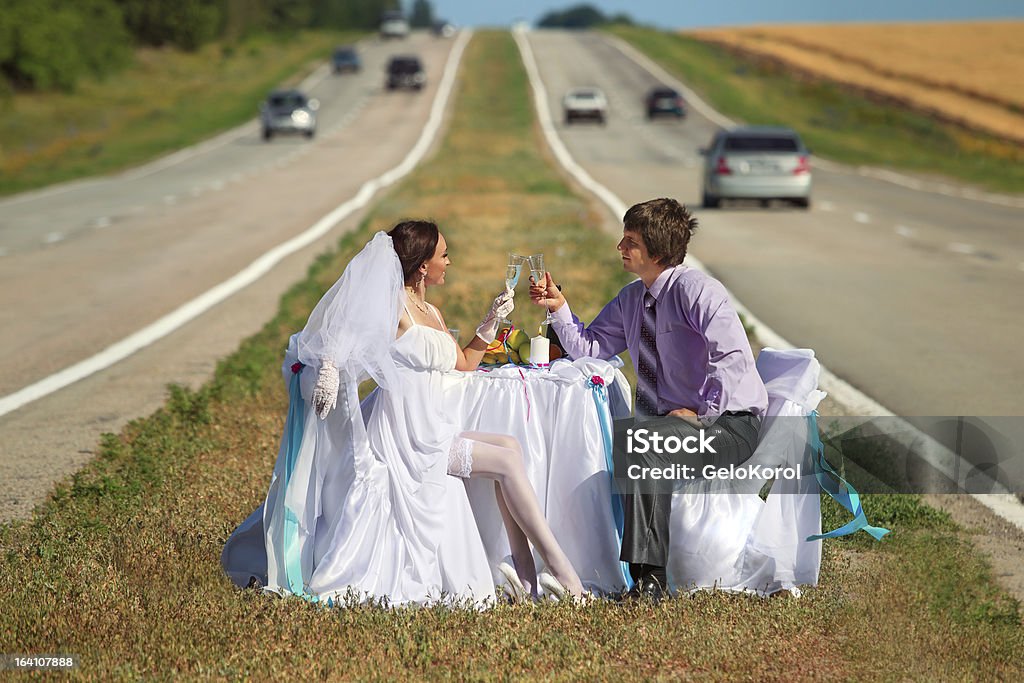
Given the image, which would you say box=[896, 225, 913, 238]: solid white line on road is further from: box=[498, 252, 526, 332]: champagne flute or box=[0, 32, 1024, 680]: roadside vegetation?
box=[498, 252, 526, 332]: champagne flute

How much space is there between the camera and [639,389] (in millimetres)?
6281

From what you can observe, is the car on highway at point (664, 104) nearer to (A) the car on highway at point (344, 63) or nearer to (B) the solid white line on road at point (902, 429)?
(A) the car on highway at point (344, 63)

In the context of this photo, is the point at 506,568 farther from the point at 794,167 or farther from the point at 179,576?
the point at 794,167

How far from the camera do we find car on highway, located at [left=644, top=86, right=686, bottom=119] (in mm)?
66188

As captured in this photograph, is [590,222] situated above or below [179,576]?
below

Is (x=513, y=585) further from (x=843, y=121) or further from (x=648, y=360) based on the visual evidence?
(x=843, y=121)

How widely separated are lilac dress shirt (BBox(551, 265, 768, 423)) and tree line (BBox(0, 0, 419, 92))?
6989 centimetres

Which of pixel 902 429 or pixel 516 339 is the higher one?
pixel 516 339

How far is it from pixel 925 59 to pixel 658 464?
94074mm

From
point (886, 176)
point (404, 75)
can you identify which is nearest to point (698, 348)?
point (886, 176)

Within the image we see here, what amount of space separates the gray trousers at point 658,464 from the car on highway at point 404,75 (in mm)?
73703

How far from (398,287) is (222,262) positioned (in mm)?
15292

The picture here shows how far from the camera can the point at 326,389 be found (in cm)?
571

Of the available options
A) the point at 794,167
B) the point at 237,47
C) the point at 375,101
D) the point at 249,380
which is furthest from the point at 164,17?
the point at 249,380
